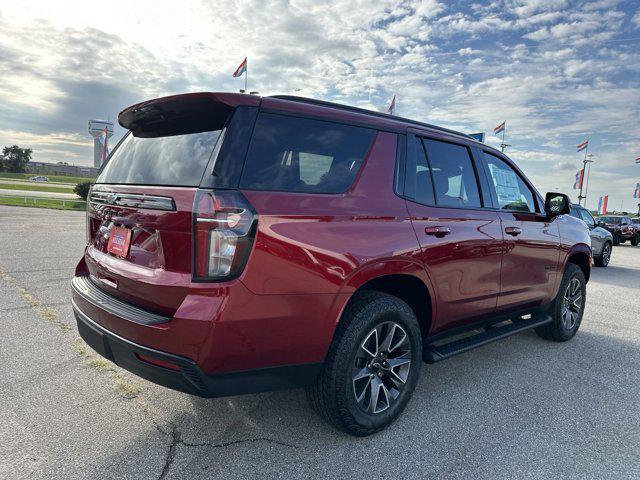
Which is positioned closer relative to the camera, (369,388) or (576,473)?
(576,473)

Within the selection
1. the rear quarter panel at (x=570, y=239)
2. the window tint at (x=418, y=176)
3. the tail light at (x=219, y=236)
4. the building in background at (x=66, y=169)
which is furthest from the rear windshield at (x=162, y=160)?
the building in background at (x=66, y=169)

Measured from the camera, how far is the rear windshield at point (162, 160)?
7.28 ft

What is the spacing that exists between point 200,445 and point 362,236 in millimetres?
1466

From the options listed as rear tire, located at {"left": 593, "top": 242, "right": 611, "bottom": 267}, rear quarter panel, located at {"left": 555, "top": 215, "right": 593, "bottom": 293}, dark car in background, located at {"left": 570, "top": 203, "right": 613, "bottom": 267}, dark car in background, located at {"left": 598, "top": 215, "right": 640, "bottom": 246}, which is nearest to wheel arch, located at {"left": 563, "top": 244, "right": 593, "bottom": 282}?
rear quarter panel, located at {"left": 555, "top": 215, "right": 593, "bottom": 293}

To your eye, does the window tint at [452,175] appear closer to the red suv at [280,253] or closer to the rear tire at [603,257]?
the red suv at [280,253]

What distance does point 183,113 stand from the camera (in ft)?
7.90

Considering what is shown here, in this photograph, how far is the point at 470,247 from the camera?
10.7 feet

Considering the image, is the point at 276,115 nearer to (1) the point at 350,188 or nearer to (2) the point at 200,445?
(1) the point at 350,188

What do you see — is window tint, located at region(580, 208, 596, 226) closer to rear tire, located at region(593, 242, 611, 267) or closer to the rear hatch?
rear tire, located at region(593, 242, 611, 267)

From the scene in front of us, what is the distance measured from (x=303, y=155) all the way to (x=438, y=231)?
1.13 metres

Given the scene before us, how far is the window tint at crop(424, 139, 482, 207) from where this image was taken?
3.20 m

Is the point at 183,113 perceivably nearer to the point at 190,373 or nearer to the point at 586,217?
the point at 190,373

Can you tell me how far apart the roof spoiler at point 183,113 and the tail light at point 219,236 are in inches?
17.3

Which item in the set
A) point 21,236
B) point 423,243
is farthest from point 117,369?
point 21,236
